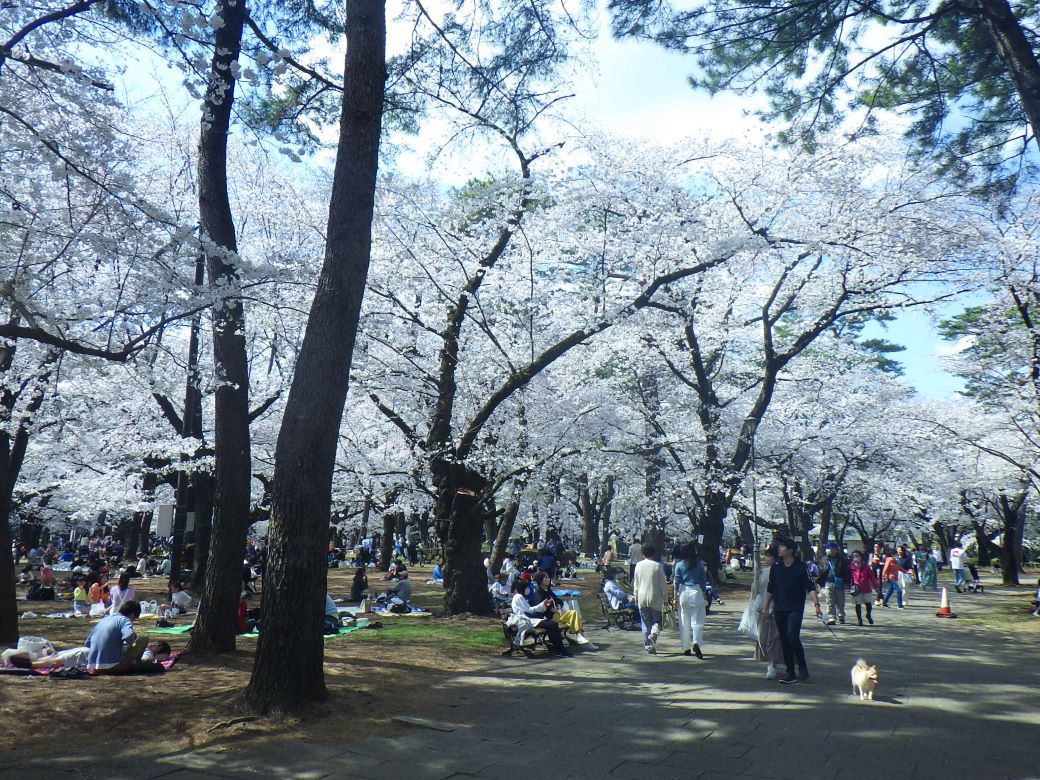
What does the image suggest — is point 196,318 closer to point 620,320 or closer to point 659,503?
point 620,320

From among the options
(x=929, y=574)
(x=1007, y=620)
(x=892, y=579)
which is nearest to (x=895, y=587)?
(x=892, y=579)

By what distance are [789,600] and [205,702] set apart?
5.72m

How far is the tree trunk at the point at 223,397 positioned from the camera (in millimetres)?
8227

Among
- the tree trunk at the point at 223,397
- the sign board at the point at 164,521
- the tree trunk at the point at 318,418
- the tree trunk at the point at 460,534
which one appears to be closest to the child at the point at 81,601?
the sign board at the point at 164,521

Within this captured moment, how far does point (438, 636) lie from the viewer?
10859mm

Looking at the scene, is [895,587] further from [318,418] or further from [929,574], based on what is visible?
[318,418]

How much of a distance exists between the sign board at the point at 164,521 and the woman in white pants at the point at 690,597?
39.3ft

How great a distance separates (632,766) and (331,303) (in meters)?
4.32

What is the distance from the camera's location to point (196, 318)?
9.77 metres

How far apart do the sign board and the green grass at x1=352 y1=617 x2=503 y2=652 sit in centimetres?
664

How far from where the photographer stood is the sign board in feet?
53.2

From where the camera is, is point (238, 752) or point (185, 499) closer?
point (238, 752)

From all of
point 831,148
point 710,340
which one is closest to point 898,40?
point 831,148

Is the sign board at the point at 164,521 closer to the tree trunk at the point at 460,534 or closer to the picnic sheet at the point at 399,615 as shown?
the picnic sheet at the point at 399,615
